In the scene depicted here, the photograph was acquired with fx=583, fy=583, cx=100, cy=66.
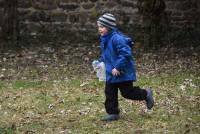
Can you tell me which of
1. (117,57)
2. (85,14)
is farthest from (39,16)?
(117,57)

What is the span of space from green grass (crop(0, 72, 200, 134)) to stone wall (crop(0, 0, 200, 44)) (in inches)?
215

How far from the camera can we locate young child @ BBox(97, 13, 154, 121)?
25.4ft

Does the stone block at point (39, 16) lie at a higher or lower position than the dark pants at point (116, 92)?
lower

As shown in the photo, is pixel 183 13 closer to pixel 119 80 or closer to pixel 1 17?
pixel 1 17

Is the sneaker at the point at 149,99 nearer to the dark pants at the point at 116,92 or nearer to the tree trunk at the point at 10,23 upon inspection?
the dark pants at the point at 116,92

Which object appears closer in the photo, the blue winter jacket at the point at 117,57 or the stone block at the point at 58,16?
the blue winter jacket at the point at 117,57

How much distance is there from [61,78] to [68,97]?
1.79m

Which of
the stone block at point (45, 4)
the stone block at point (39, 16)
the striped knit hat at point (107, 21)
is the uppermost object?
the striped knit hat at point (107, 21)

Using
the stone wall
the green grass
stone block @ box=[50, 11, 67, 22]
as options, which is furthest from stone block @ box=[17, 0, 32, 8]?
the green grass

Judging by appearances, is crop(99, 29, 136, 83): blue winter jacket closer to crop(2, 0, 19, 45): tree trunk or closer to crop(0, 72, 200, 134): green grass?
crop(0, 72, 200, 134): green grass

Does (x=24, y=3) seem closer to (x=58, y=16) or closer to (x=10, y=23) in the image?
(x=58, y=16)

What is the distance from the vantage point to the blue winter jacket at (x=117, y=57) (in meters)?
7.73

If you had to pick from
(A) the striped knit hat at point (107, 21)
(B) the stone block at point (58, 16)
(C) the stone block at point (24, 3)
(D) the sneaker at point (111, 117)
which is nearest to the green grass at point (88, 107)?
(D) the sneaker at point (111, 117)

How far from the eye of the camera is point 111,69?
787 cm
